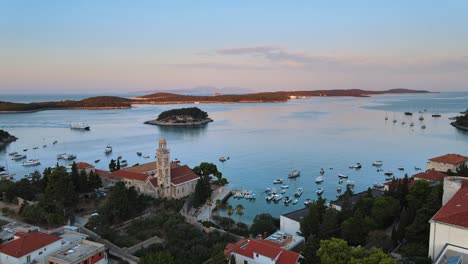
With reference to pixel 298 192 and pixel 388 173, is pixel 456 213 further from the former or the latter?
pixel 388 173

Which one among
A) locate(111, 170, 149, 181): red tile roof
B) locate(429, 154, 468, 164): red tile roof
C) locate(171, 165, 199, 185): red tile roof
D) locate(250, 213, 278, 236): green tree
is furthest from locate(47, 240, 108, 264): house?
locate(429, 154, 468, 164): red tile roof

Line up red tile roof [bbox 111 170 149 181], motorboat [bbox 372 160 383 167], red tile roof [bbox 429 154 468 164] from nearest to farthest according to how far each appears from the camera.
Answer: red tile roof [bbox 111 170 149 181]
red tile roof [bbox 429 154 468 164]
motorboat [bbox 372 160 383 167]

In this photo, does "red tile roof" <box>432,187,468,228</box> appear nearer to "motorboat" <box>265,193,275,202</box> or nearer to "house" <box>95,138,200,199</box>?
"motorboat" <box>265,193,275,202</box>

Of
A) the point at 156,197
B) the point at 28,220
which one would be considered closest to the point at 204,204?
the point at 156,197

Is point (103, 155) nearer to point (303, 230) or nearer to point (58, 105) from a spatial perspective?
point (303, 230)

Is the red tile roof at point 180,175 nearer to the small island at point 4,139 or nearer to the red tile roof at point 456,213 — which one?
the red tile roof at point 456,213

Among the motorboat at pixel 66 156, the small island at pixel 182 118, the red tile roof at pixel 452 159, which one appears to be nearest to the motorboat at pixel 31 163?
the motorboat at pixel 66 156
